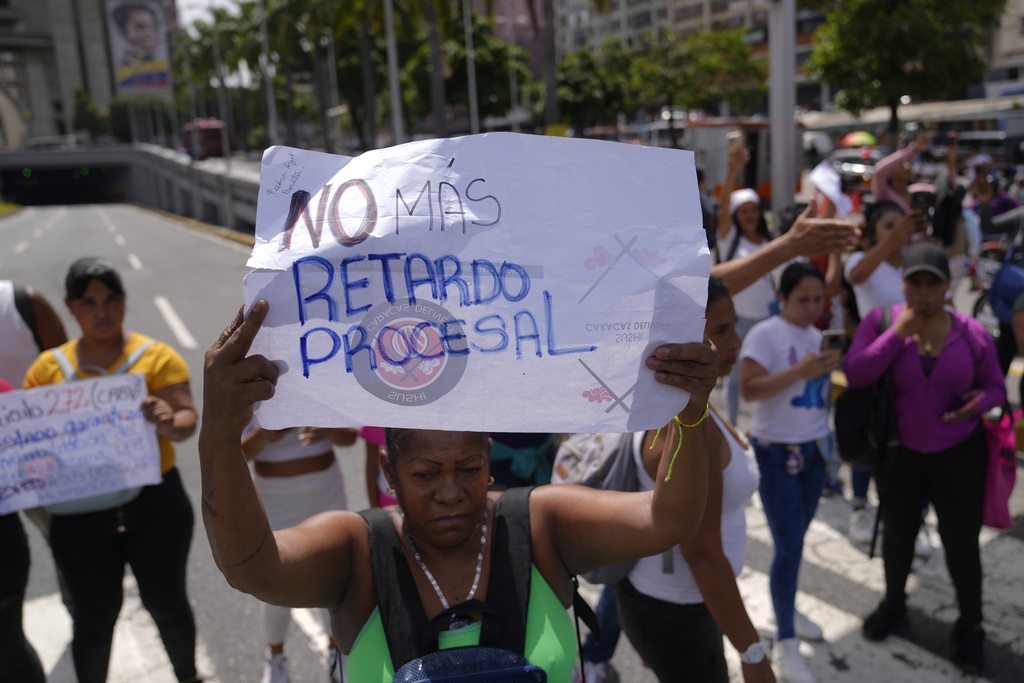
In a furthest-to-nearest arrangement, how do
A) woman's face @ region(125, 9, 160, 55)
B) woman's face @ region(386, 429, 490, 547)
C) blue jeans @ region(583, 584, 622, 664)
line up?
1. woman's face @ region(125, 9, 160, 55)
2. blue jeans @ region(583, 584, 622, 664)
3. woman's face @ region(386, 429, 490, 547)

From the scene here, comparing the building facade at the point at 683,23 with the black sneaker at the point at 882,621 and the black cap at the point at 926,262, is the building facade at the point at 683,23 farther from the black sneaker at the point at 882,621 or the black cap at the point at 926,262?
the black sneaker at the point at 882,621

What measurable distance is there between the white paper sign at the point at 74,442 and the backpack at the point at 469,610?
4.83ft

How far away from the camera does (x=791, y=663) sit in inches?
144

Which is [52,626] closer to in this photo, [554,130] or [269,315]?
[269,315]

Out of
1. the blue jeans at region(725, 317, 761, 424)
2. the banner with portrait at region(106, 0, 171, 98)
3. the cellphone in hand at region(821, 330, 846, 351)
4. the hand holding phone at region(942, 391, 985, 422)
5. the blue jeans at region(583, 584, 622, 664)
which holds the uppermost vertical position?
the banner with portrait at region(106, 0, 171, 98)

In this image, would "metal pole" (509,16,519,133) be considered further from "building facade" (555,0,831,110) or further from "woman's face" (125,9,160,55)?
"woman's face" (125,9,160,55)

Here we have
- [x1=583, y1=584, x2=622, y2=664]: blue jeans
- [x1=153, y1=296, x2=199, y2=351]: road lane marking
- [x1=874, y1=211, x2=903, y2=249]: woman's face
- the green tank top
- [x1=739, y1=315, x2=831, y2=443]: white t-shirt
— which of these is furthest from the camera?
[x1=153, y1=296, x2=199, y2=351]: road lane marking

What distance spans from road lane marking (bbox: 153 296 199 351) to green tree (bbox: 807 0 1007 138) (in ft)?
49.3

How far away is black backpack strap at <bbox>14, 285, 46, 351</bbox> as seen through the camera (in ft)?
12.2

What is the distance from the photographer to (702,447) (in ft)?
6.29

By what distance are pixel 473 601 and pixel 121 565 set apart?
2039mm

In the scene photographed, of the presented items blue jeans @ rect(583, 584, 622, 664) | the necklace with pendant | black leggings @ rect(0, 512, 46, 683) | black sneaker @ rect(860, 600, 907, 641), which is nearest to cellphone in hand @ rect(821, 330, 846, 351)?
black sneaker @ rect(860, 600, 907, 641)

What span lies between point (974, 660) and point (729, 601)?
5.91 feet

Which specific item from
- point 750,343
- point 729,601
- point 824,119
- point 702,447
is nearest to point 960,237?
point 750,343
